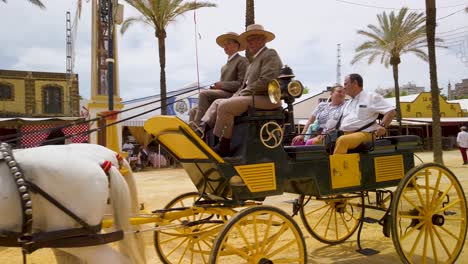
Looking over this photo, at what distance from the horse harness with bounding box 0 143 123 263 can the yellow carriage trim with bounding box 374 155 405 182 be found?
2999 millimetres

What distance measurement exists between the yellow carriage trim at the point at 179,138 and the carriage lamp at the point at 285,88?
0.74 metres

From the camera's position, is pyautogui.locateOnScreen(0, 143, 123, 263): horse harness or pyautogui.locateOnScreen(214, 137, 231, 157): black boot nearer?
pyautogui.locateOnScreen(0, 143, 123, 263): horse harness

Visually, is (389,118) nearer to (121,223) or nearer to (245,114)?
(245,114)

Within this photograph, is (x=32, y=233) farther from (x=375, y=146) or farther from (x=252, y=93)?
(x=375, y=146)

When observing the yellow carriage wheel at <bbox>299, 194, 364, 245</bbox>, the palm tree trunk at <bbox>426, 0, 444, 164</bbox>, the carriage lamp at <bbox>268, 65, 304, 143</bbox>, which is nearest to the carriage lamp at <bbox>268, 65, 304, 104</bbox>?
the carriage lamp at <bbox>268, 65, 304, 143</bbox>

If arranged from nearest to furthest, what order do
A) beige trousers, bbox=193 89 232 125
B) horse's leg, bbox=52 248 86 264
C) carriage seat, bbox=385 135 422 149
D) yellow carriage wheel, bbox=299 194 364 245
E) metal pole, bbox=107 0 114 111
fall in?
1. horse's leg, bbox=52 248 86 264
2. beige trousers, bbox=193 89 232 125
3. carriage seat, bbox=385 135 422 149
4. yellow carriage wheel, bbox=299 194 364 245
5. metal pole, bbox=107 0 114 111

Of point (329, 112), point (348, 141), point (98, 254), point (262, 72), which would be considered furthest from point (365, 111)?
point (98, 254)

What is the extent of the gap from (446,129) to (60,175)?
127ft

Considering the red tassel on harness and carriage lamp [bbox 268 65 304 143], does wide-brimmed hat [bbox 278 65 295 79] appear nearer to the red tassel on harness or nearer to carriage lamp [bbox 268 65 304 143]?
carriage lamp [bbox 268 65 304 143]

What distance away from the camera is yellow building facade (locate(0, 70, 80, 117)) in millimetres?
30609

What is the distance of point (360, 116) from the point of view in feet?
15.1

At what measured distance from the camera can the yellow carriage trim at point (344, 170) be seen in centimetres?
406

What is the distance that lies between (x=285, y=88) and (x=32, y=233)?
7.75 ft

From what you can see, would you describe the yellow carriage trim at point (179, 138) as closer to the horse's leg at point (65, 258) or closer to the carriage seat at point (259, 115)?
the carriage seat at point (259, 115)
